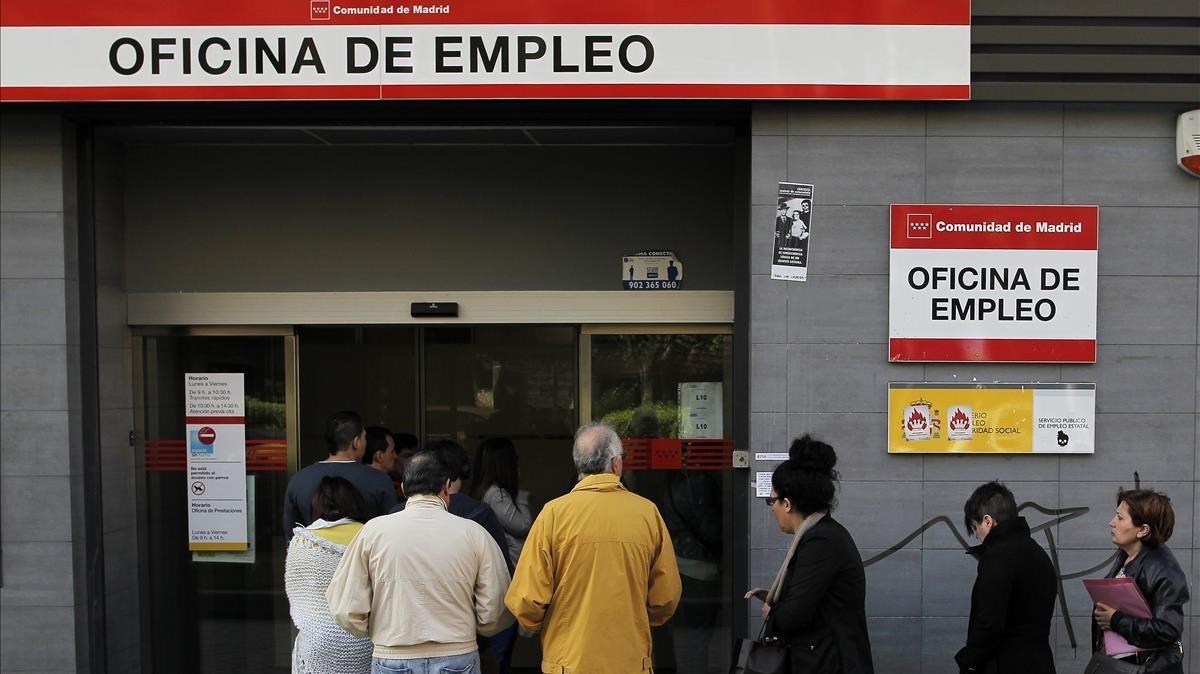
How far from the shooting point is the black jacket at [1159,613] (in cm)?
379

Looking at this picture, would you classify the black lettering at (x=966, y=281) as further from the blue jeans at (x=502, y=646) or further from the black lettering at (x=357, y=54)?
the black lettering at (x=357, y=54)

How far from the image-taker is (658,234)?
261 inches

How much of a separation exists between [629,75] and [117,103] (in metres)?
2.74

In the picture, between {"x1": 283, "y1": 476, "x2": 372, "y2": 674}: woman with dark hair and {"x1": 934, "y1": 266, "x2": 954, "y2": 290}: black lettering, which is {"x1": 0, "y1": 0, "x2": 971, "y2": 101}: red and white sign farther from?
{"x1": 283, "y1": 476, "x2": 372, "y2": 674}: woman with dark hair

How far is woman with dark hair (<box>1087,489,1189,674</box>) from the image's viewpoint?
3.80 metres

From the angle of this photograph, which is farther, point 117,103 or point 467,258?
point 467,258

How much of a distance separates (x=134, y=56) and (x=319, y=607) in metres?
3.03

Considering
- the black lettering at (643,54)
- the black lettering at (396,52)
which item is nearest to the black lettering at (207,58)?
the black lettering at (396,52)

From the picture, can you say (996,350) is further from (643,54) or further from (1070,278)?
(643,54)

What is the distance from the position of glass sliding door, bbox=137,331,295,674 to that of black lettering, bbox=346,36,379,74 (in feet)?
7.81

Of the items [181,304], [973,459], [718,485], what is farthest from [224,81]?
[973,459]

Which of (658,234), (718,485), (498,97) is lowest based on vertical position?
(718,485)

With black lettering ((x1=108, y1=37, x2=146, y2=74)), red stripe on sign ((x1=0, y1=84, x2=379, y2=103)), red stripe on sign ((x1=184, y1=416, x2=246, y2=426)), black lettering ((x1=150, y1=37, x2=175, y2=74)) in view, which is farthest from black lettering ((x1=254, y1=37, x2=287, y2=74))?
red stripe on sign ((x1=184, y1=416, x2=246, y2=426))

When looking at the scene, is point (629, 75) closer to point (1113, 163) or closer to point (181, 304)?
point (1113, 163)
